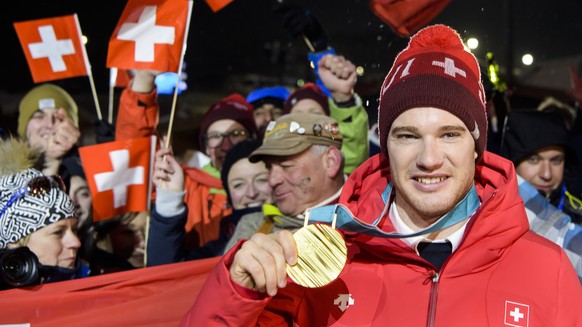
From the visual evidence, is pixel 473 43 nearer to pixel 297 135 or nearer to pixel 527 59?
pixel 297 135

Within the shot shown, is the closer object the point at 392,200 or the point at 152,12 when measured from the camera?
the point at 392,200

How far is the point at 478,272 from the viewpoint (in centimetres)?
222

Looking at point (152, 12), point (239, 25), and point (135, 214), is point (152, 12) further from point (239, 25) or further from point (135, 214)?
point (239, 25)

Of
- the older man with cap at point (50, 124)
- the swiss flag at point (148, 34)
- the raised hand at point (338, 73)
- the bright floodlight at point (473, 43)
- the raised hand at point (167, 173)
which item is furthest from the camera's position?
the older man with cap at point (50, 124)

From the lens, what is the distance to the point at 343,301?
2.27m

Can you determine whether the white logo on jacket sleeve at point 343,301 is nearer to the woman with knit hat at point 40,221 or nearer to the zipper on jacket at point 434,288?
the zipper on jacket at point 434,288

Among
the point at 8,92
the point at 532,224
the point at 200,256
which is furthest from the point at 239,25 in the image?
the point at 532,224

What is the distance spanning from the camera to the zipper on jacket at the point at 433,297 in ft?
7.13

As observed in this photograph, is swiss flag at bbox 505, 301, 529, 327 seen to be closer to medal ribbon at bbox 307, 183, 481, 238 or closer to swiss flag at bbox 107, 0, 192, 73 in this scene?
medal ribbon at bbox 307, 183, 481, 238

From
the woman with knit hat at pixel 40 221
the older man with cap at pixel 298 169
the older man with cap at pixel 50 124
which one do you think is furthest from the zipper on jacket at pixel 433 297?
the older man with cap at pixel 50 124

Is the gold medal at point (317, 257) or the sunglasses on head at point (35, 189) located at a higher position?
the gold medal at point (317, 257)

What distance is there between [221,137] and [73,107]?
3.69ft

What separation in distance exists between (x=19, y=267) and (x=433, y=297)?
1.67m

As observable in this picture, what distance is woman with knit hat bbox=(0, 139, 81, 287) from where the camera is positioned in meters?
3.38
